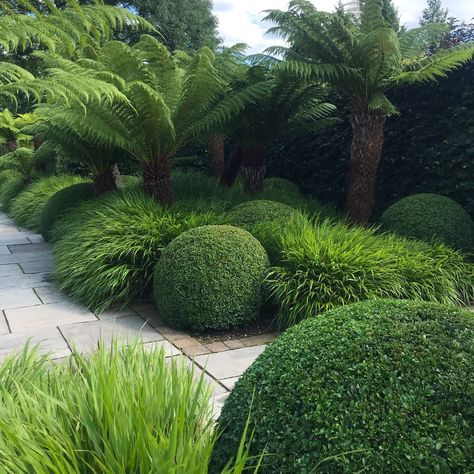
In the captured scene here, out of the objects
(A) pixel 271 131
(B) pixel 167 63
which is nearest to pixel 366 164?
(A) pixel 271 131

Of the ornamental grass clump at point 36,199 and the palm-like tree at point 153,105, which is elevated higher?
the palm-like tree at point 153,105

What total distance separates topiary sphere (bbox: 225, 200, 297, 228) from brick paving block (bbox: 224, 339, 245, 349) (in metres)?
1.48

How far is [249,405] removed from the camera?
64.8 inches

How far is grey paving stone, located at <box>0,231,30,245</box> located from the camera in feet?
26.3

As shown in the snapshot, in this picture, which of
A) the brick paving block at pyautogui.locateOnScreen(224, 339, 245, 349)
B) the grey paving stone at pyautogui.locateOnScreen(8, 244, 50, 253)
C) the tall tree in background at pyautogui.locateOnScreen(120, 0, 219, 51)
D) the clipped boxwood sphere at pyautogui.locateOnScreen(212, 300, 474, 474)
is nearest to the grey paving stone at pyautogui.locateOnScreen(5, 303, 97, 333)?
the brick paving block at pyautogui.locateOnScreen(224, 339, 245, 349)

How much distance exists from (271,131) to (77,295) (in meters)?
3.58

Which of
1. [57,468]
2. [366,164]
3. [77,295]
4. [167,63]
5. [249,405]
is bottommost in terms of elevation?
[77,295]

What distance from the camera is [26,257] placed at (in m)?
6.85

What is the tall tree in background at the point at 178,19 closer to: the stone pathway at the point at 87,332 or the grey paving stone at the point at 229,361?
the stone pathway at the point at 87,332

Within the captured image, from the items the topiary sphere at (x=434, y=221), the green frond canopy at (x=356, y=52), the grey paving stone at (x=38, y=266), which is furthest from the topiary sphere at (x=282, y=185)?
the grey paving stone at (x=38, y=266)

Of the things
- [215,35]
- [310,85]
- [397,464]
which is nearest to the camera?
[397,464]

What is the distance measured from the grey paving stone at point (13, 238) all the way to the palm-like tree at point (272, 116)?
3.91 metres

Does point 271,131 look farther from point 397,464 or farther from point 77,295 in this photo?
point 397,464

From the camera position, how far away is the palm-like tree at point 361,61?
5359mm
